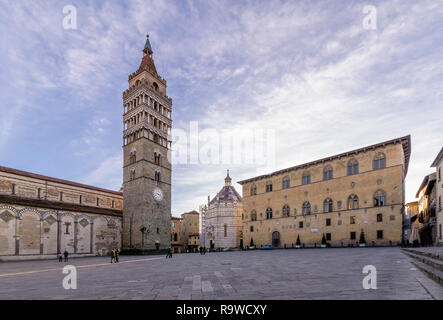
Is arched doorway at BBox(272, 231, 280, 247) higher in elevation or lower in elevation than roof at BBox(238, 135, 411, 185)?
lower

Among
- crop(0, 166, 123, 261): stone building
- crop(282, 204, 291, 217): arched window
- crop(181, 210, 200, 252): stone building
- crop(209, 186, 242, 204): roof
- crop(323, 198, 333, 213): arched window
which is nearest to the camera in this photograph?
crop(0, 166, 123, 261): stone building

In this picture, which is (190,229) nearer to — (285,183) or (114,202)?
(114,202)

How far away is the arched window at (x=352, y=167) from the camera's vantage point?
1449 inches

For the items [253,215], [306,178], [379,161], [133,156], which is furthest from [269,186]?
[133,156]

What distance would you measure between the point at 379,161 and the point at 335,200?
25.3ft

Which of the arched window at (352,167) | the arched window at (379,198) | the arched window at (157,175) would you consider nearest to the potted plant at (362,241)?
the arched window at (379,198)

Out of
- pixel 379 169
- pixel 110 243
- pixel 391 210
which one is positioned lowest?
pixel 110 243

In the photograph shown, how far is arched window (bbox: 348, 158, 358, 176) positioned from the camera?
36.8 m

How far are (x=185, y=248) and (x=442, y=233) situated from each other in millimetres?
56259

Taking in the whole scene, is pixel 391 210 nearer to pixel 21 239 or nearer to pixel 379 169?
pixel 379 169

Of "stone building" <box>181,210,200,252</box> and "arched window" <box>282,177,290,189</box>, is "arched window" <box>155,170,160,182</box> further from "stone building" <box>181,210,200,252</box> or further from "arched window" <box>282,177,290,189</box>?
"stone building" <box>181,210,200,252</box>

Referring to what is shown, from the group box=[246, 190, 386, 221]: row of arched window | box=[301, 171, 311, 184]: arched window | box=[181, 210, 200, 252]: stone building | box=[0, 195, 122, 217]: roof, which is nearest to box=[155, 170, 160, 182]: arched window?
box=[0, 195, 122, 217]: roof
